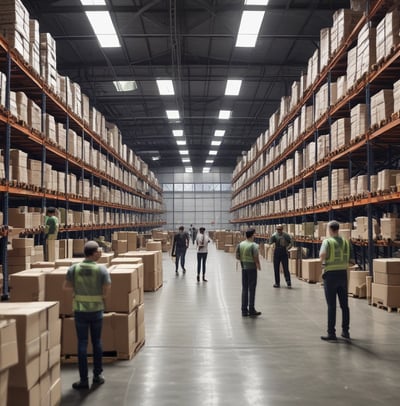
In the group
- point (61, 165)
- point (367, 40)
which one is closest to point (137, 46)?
point (61, 165)

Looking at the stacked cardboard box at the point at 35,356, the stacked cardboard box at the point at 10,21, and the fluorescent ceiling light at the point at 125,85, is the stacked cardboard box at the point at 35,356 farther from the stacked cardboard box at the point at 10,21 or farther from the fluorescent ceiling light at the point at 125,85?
the fluorescent ceiling light at the point at 125,85

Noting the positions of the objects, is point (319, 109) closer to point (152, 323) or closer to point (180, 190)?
point (152, 323)

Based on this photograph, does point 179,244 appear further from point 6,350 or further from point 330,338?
point 6,350

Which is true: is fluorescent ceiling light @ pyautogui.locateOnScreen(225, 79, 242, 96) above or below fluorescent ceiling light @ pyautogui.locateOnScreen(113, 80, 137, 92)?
below

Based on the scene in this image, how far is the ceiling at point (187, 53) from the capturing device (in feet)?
42.7

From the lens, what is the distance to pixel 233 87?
802 inches

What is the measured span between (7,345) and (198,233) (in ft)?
33.5

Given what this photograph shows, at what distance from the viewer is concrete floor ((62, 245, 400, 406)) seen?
4203 millimetres

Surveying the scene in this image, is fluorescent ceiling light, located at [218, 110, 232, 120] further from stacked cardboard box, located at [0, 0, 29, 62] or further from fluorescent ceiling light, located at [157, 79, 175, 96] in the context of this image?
stacked cardboard box, located at [0, 0, 29, 62]

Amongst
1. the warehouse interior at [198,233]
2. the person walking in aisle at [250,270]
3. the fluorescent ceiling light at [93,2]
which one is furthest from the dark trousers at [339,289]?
the fluorescent ceiling light at [93,2]

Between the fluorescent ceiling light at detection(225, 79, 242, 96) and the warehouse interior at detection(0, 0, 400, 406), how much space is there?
0.14 metres

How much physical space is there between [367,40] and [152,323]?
21.7 ft

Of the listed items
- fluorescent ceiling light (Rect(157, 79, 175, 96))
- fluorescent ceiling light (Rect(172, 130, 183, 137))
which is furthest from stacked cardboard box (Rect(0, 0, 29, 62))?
fluorescent ceiling light (Rect(172, 130, 183, 137))

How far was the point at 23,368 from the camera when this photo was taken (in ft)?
10.9
